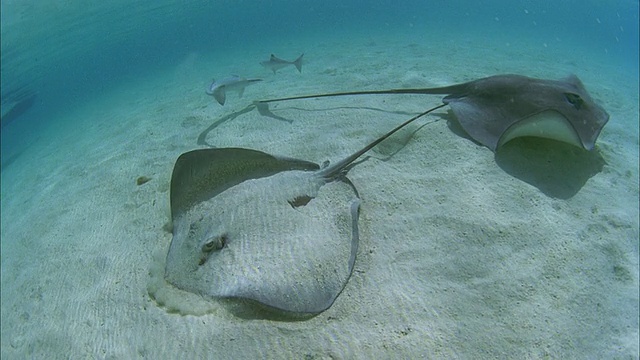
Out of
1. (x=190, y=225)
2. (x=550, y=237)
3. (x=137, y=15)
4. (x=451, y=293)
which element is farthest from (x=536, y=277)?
(x=137, y=15)

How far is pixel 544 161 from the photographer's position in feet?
11.6

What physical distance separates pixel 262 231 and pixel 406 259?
1222mm

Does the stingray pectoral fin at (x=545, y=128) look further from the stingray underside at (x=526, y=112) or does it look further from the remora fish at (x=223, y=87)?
the remora fish at (x=223, y=87)

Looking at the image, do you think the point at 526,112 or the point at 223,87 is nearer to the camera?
the point at 526,112

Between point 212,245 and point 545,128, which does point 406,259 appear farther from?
point 545,128

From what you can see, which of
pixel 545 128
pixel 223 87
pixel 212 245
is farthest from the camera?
pixel 223 87

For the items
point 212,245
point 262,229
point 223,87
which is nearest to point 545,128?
point 262,229

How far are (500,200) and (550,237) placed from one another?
52 centimetres

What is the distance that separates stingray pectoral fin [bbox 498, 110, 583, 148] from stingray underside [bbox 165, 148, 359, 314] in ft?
6.41

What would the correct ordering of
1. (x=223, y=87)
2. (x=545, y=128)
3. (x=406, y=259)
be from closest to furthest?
1. (x=406, y=259)
2. (x=545, y=128)
3. (x=223, y=87)

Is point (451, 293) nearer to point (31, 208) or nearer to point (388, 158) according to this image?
point (388, 158)

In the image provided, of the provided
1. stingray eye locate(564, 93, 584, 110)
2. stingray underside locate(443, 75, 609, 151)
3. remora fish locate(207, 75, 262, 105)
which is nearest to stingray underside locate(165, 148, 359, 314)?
stingray underside locate(443, 75, 609, 151)

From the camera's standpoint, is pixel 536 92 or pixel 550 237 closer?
pixel 550 237

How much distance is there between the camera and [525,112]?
353cm
